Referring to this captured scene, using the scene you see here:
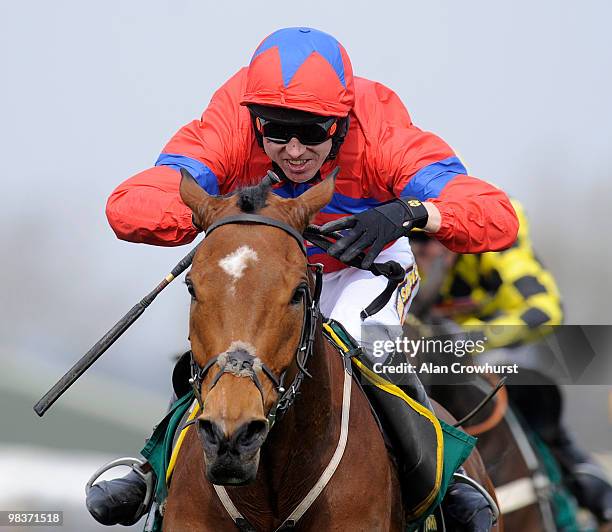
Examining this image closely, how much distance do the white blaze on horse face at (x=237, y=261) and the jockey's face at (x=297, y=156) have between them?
107 cm

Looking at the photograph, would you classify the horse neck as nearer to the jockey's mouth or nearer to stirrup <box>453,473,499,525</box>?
the jockey's mouth

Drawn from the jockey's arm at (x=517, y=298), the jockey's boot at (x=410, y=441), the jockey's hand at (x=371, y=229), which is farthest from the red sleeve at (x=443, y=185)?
the jockey's arm at (x=517, y=298)

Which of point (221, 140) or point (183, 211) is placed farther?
point (221, 140)

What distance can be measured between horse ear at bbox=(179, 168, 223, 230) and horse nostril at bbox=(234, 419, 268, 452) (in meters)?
0.72

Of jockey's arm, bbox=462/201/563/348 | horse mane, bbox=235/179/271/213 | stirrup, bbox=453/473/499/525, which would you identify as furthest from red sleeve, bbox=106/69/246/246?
jockey's arm, bbox=462/201/563/348

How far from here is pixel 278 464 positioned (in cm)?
367

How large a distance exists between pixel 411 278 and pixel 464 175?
2.54 feet

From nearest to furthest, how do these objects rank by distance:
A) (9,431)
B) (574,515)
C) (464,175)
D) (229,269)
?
(229,269) → (464,175) → (574,515) → (9,431)

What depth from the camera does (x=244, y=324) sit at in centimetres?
319

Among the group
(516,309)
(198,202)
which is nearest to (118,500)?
(198,202)

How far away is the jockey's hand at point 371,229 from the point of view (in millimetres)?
3768

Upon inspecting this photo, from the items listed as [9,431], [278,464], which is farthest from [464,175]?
[9,431]

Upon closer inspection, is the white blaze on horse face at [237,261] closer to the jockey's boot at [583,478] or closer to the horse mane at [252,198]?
the horse mane at [252,198]

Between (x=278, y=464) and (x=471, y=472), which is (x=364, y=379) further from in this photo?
(x=471, y=472)
